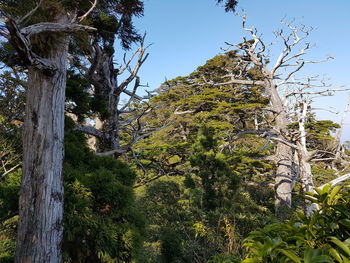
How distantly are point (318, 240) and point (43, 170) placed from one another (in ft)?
8.02

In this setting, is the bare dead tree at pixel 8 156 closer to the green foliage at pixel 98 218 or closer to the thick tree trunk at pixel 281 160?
the green foliage at pixel 98 218

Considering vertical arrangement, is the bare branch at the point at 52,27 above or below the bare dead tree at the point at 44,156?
above

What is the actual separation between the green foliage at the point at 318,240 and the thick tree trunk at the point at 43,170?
206 centimetres

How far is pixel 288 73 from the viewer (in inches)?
416

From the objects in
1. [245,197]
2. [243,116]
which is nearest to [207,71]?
[243,116]

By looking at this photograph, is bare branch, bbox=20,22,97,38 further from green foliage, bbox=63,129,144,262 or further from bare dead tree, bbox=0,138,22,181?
bare dead tree, bbox=0,138,22,181

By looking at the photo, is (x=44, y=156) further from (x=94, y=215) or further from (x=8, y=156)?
(x=8, y=156)

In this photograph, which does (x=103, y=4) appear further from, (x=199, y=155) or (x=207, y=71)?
(x=207, y=71)

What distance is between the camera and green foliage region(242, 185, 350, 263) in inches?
35.2

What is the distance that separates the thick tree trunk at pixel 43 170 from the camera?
86.6 inches

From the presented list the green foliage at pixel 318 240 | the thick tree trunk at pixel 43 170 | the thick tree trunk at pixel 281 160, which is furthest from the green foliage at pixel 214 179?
the thick tree trunk at pixel 281 160

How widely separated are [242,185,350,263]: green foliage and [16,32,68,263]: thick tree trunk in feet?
6.76

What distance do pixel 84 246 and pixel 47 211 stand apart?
0.68 meters

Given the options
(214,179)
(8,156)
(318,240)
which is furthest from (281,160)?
(8,156)
